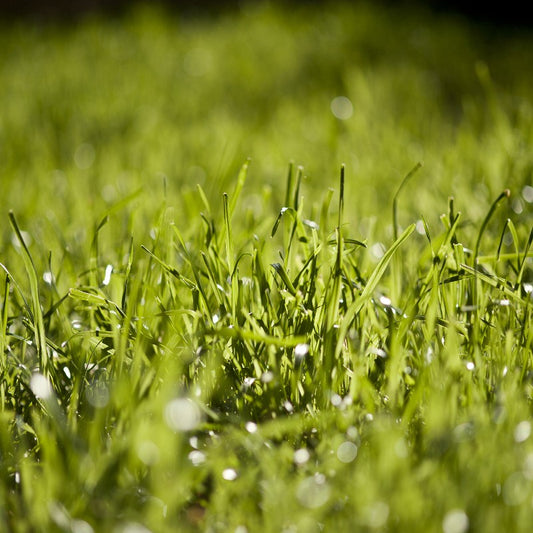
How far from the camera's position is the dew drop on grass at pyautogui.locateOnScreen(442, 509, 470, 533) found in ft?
1.63

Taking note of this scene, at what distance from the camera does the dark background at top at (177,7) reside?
3.87 metres

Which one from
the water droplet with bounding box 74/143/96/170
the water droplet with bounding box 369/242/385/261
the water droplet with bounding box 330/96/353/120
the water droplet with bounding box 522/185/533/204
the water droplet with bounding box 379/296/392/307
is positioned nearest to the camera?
the water droplet with bounding box 379/296/392/307

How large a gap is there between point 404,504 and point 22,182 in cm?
133

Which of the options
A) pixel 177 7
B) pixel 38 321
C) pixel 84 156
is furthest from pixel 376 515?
pixel 177 7

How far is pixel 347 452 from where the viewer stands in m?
0.61

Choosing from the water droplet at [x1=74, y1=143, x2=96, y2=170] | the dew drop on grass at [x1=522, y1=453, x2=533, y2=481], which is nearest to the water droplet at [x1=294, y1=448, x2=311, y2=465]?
the dew drop on grass at [x1=522, y1=453, x2=533, y2=481]

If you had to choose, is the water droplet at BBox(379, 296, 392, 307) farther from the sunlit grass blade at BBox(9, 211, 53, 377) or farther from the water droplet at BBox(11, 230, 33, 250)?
the water droplet at BBox(11, 230, 33, 250)

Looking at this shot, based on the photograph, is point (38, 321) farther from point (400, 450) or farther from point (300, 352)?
point (400, 450)

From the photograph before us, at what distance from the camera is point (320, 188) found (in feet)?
4.53

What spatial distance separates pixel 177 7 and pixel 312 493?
172 inches

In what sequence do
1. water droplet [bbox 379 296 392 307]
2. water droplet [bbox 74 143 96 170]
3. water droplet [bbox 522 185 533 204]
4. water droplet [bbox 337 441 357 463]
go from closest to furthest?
water droplet [bbox 337 441 357 463] < water droplet [bbox 379 296 392 307] < water droplet [bbox 522 185 533 204] < water droplet [bbox 74 143 96 170]

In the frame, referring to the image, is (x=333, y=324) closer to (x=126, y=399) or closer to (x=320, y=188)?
(x=126, y=399)

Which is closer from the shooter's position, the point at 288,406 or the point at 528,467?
the point at 528,467

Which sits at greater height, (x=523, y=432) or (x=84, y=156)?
(x=523, y=432)
